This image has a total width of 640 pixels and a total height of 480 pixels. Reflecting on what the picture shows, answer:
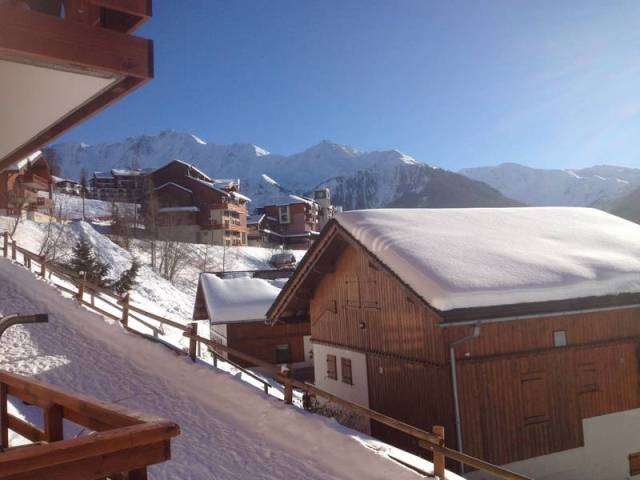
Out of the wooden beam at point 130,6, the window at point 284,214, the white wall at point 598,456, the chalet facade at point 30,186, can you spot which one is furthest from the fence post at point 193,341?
the window at point 284,214

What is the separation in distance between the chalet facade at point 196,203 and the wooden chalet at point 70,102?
58834 millimetres

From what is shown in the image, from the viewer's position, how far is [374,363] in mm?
13852

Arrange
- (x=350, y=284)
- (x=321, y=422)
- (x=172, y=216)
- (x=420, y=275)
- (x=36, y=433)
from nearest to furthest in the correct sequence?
(x=36, y=433) < (x=321, y=422) < (x=420, y=275) < (x=350, y=284) < (x=172, y=216)

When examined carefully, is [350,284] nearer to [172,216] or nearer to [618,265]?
[618,265]

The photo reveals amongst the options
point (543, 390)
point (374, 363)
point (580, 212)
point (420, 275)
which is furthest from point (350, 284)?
point (580, 212)

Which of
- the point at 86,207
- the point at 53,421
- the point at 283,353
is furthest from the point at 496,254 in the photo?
the point at 86,207

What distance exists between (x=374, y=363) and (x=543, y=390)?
440 cm

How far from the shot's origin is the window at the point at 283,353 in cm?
2678

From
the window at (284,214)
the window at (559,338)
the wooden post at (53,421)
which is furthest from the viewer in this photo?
the window at (284,214)

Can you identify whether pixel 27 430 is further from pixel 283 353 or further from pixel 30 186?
pixel 30 186

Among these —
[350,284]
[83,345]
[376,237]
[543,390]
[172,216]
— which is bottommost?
[543,390]

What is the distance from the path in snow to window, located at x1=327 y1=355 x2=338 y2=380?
5.44 m

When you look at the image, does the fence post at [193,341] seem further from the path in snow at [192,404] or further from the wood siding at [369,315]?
the wood siding at [369,315]

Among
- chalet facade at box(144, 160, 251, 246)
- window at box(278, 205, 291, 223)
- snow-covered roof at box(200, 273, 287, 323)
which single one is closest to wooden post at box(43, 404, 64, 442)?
snow-covered roof at box(200, 273, 287, 323)
